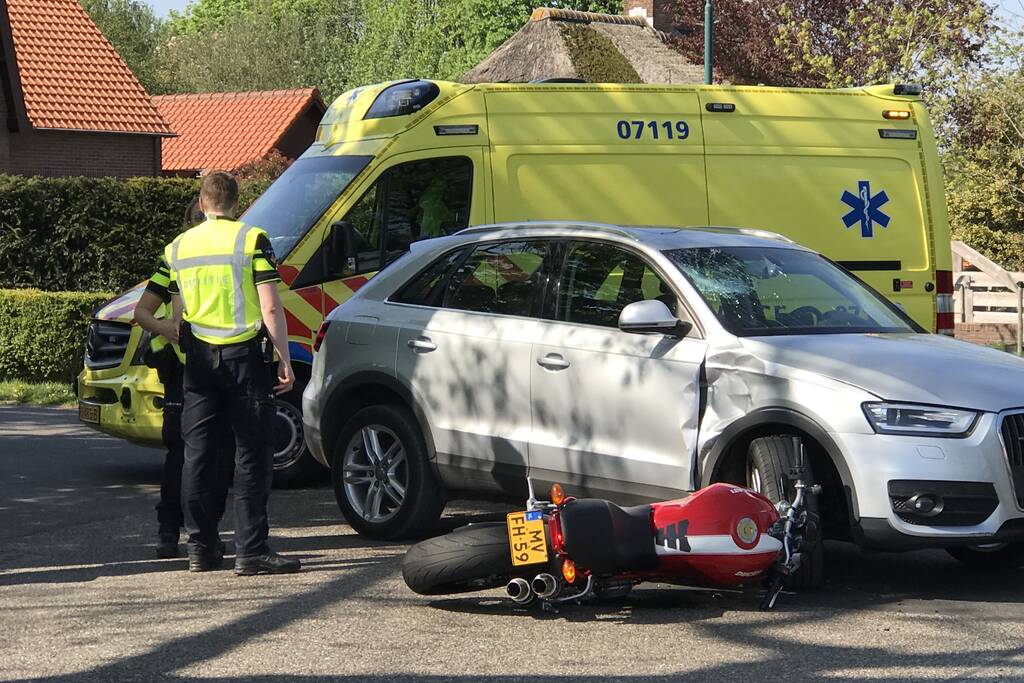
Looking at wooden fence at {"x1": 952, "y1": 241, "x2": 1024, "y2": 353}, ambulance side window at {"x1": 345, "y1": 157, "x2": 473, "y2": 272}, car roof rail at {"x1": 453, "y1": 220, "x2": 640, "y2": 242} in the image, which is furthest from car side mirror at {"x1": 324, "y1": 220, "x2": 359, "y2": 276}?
wooden fence at {"x1": 952, "y1": 241, "x2": 1024, "y2": 353}

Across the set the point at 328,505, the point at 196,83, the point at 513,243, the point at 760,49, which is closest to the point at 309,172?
the point at 328,505

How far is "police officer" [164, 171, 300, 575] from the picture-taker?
8031 millimetres

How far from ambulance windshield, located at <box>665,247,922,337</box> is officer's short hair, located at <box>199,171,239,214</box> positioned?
2130mm

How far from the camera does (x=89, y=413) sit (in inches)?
444

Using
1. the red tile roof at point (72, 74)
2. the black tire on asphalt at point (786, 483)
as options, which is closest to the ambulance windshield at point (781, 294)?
the black tire on asphalt at point (786, 483)

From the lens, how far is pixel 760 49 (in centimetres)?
3600

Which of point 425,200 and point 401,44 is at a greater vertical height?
point 401,44

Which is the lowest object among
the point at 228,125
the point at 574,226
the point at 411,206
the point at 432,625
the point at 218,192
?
the point at 432,625

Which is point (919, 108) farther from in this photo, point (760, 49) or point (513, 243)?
point (760, 49)

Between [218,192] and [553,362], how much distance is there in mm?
1797

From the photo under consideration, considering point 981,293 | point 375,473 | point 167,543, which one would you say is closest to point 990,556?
point 375,473

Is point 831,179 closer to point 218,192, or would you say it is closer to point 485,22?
point 218,192

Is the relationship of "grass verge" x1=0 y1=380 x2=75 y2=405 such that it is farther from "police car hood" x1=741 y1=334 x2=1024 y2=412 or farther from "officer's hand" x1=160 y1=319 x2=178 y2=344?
"police car hood" x1=741 y1=334 x2=1024 y2=412

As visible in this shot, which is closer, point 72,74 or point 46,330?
point 46,330
